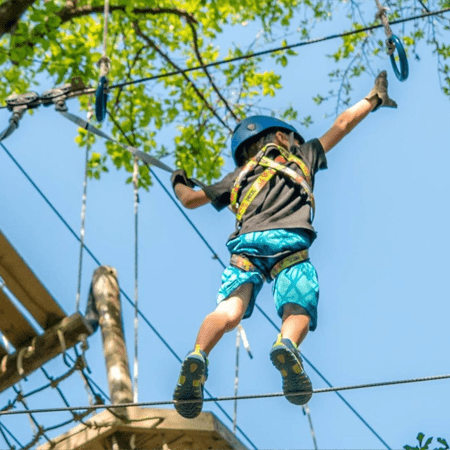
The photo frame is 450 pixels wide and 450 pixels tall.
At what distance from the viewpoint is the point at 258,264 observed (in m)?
4.17

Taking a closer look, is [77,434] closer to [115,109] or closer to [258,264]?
[258,264]

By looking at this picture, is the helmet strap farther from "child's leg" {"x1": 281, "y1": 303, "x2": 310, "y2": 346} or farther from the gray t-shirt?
"child's leg" {"x1": 281, "y1": 303, "x2": 310, "y2": 346}

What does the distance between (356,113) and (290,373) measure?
1.51 m

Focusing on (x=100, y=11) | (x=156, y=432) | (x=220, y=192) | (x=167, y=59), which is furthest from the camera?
(x=167, y=59)

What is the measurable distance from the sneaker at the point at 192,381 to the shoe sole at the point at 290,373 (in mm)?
255

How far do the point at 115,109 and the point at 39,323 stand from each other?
3196 mm

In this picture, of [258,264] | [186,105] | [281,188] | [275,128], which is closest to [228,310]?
[258,264]

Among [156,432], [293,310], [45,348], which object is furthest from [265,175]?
[45,348]

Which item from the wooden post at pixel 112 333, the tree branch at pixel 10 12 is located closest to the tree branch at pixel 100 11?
the tree branch at pixel 10 12

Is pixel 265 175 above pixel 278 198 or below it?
above

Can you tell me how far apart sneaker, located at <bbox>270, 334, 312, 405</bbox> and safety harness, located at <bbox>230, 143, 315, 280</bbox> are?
535 mm

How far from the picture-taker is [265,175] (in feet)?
14.5

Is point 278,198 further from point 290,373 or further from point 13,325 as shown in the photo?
point 13,325

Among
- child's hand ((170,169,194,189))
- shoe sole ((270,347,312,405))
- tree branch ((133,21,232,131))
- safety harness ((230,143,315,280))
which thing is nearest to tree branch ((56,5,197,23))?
tree branch ((133,21,232,131))
